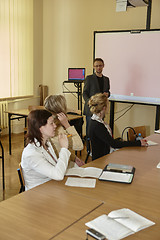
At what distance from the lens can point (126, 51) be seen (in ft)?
18.4

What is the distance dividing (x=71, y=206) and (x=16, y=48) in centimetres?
538

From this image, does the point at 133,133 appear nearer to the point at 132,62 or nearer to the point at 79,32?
the point at 132,62

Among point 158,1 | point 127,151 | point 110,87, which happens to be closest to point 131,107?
point 110,87

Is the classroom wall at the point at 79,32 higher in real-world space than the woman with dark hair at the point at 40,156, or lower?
higher

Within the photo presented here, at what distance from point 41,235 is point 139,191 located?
0.82m

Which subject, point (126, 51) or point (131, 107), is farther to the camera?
point (131, 107)

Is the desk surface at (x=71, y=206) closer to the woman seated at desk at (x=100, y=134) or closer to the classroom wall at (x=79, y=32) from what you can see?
the woman seated at desk at (x=100, y=134)

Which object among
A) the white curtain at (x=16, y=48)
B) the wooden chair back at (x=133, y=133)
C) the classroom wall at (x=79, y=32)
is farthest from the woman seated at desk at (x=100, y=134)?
the white curtain at (x=16, y=48)

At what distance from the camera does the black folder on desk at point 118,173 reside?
218 cm

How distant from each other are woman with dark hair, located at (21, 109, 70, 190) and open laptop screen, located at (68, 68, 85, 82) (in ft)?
12.9

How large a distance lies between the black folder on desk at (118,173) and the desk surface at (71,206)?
0.13ft

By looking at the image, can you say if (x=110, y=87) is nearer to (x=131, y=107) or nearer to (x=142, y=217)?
(x=131, y=107)

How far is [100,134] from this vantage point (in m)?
3.13

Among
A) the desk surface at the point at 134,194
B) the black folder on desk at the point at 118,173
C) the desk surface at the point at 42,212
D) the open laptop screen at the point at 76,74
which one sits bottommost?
the desk surface at the point at 134,194
